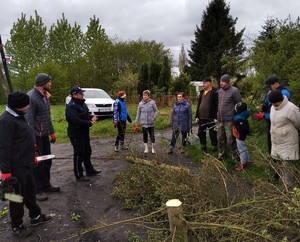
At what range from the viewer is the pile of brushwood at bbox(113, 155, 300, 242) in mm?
2945

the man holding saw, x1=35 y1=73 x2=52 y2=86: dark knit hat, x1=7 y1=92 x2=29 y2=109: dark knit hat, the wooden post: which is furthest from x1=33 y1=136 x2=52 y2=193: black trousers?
the wooden post

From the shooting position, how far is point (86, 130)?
6.32 metres

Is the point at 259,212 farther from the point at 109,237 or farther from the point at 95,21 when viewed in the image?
the point at 95,21

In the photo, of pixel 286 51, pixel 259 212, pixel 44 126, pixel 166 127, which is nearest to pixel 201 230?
pixel 259 212

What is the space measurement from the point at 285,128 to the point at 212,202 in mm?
1645

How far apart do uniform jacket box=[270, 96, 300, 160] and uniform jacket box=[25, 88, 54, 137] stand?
12.3ft

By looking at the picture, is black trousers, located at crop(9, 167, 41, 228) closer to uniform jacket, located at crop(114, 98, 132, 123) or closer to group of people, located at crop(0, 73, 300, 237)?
group of people, located at crop(0, 73, 300, 237)

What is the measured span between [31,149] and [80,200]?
152 cm

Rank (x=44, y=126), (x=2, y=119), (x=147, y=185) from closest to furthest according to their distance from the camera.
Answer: (x=2, y=119) → (x=147, y=185) → (x=44, y=126)

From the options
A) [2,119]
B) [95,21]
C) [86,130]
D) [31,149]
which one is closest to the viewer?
[2,119]

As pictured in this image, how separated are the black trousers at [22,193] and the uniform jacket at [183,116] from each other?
4.15 metres

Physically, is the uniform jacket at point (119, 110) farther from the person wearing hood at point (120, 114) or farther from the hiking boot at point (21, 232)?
the hiking boot at point (21, 232)

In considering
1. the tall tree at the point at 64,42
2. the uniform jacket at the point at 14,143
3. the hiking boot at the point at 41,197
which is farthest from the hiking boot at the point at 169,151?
the tall tree at the point at 64,42

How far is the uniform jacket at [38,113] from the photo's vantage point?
17.6 ft
